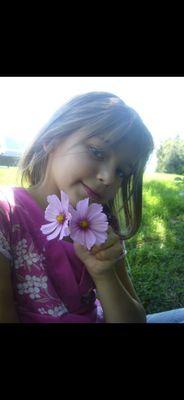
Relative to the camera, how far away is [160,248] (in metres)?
1.03

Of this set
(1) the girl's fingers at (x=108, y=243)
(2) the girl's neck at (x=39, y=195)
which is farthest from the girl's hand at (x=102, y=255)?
(2) the girl's neck at (x=39, y=195)

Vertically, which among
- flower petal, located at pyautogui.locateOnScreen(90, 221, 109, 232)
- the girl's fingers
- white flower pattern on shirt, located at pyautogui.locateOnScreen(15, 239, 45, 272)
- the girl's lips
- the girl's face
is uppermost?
the girl's face

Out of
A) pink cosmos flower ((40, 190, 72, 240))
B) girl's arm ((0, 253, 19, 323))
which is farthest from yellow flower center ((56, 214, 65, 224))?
girl's arm ((0, 253, 19, 323))

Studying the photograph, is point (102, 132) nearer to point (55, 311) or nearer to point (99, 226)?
point (99, 226)

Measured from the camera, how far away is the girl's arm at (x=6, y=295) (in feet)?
2.55

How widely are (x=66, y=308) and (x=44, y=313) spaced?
5cm

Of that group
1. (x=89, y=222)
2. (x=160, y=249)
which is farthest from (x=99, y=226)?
(x=160, y=249)

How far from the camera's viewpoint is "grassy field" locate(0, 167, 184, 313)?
0.99 m

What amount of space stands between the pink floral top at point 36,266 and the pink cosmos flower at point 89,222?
0.08 m

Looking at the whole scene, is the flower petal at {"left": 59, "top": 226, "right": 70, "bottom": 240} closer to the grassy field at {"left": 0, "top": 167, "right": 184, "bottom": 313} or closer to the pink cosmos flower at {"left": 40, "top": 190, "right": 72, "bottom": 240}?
the pink cosmos flower at {"left": 40, "top": 190, "right": 72, "bottom": 240}
